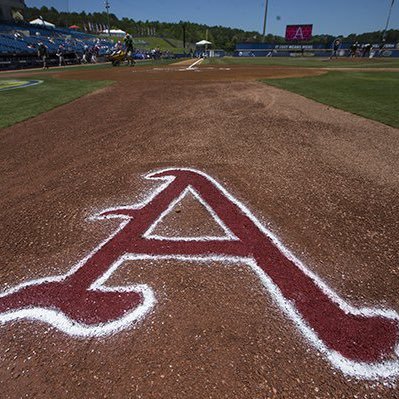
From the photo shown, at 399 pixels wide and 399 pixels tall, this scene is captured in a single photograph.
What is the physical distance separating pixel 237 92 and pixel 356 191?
26.7 ft

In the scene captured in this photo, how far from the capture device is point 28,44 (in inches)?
1286

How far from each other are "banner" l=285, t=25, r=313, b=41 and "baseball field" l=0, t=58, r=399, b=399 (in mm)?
61917

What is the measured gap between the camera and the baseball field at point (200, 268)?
173cm

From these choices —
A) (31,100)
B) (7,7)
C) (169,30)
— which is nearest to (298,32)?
(7,7)

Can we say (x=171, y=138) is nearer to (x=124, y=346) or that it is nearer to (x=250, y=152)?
(x=250, y=152)

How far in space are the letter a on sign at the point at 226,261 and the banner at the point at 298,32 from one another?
6544 cm

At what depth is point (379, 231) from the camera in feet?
9.82

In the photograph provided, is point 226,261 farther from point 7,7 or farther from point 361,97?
point 7,7

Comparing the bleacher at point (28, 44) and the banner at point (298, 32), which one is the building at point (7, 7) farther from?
the banner at point (298, 32)

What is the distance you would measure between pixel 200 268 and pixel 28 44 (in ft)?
131

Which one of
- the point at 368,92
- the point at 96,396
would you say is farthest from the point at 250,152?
the point at 368,92

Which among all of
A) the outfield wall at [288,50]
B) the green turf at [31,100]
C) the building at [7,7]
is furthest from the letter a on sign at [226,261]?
the outfield wall at [288,50]

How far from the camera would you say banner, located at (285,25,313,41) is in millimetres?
56156

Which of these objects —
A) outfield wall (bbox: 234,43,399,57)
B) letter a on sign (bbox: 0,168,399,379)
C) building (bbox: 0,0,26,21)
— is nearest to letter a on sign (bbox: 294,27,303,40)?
outfield wall (bbox: 234,43,399,57)
